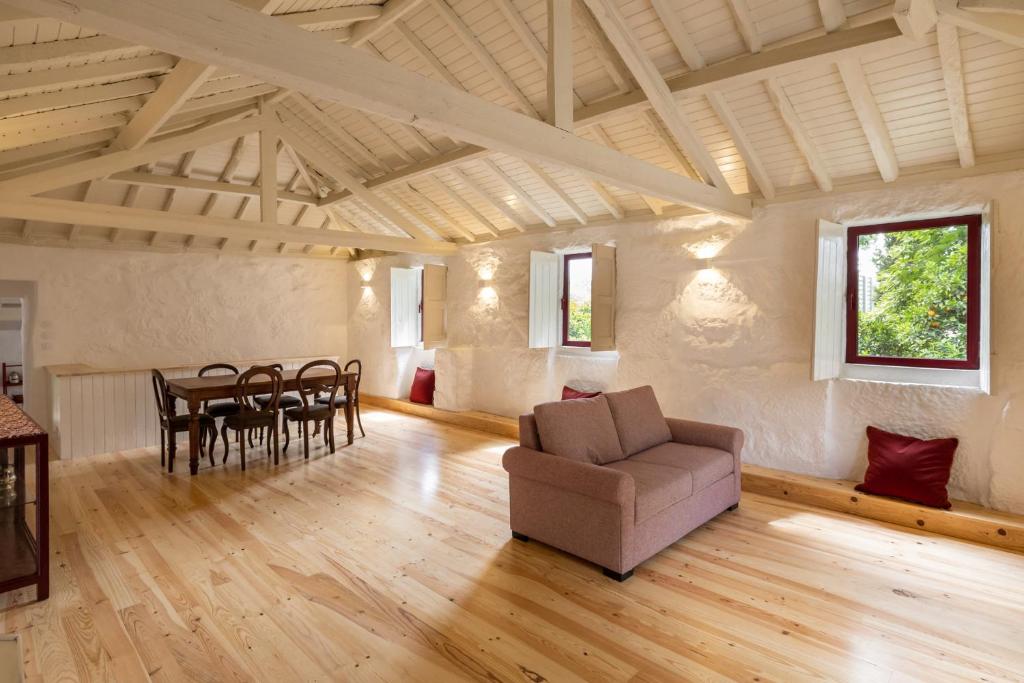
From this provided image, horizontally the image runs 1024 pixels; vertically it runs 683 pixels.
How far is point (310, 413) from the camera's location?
568cm

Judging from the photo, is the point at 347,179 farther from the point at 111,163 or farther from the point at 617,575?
the point at 617,575

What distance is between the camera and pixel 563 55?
2.99 m

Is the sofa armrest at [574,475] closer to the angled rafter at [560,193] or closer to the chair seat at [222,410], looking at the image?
the angled rafter at [560,193]

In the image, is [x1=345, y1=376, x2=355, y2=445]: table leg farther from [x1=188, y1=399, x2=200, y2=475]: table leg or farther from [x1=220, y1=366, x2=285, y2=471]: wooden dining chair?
[x1=188, y1=399, x2=200, y2=475]: table leg

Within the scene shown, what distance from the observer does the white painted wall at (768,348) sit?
A: 12.4ft

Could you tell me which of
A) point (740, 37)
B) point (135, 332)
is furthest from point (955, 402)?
point (135, 332)

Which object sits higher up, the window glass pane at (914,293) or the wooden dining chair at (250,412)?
the window glass pane at (914,293)

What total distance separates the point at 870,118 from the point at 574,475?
3.15m

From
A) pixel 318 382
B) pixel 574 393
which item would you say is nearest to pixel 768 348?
pixel 574 393

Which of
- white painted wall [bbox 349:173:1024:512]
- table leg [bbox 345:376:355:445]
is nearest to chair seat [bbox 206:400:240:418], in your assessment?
table leg [bbox 345:376:355:445]

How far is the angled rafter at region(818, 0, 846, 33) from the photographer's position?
10.0 feet

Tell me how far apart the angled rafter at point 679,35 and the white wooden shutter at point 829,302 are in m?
1.58

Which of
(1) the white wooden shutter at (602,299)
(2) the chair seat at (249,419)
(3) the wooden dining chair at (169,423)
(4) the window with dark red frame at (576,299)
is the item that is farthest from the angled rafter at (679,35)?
(3) the wooden dining chair at (169,423)

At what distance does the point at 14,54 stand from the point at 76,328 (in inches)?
206
